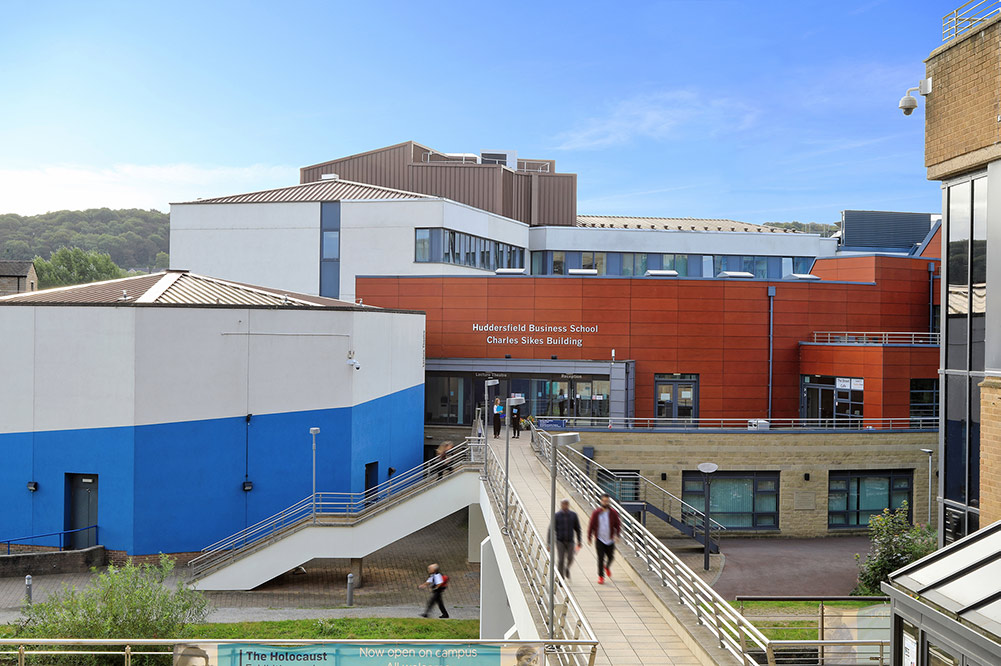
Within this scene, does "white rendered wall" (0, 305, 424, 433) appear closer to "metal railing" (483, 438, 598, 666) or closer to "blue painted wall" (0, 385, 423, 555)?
"blue painted wall" (0, 385, 423, 555)

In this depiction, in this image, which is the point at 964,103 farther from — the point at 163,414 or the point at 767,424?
the point at 163,414

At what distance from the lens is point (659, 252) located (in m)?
52.7

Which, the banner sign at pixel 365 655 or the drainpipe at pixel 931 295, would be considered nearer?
the banner sign at pixel 365 655

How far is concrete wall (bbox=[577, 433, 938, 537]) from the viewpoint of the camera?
3419 cm

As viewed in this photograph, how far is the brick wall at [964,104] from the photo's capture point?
15031mm

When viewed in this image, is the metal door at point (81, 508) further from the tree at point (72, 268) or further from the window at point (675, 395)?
the tree at point (72, 268)

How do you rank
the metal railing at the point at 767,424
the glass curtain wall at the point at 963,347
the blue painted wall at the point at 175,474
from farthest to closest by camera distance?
the metal railing at the point at 767,424 → the blue painted wall at the point at 175,474 → the glass curtain wall at the point at 963,347

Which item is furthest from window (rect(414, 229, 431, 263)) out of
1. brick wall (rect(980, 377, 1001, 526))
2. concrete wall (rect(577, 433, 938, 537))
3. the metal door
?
brick wall (rect(980, 377, 1001, 526))

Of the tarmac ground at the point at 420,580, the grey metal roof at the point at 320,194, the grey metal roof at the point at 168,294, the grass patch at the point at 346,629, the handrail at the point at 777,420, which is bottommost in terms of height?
the tarmac ground at the point at 420,580

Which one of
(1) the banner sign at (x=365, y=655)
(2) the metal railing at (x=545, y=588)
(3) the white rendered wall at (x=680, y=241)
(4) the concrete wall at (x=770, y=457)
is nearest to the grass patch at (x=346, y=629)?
(2) the metal railing at (x=545, y=588)

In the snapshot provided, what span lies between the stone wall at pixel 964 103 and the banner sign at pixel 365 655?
1158 centimetres

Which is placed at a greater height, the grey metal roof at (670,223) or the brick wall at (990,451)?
the grey metal roof at (670,223)

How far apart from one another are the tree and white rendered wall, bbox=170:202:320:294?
81234 millimetres

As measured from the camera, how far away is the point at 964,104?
15867mm
